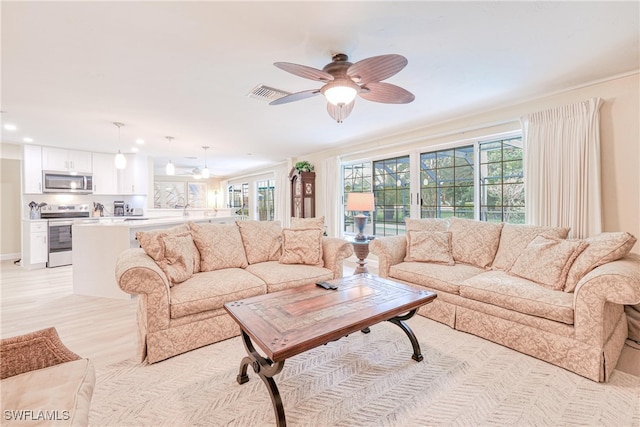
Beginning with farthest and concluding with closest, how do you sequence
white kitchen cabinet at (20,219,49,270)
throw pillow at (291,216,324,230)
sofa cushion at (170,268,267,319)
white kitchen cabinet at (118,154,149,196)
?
white kitchen cabinet at (118,154,149,196) → white kitchen cabinet at (20,219,49,270) → throw pillow at (291,216,324,230) → sofa cushion at (170,268,267,319)

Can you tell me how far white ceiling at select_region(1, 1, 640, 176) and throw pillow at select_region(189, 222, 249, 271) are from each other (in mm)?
1444

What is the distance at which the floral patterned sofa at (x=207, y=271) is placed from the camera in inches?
79.4

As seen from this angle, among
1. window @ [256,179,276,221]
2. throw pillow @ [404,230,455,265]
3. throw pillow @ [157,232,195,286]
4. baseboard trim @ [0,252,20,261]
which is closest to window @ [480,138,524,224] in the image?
throw pillow @ [404,230,455,265]

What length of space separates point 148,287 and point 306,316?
122 cm

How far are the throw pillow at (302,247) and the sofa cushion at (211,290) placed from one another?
583mm

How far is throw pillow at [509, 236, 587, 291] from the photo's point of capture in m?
2.20

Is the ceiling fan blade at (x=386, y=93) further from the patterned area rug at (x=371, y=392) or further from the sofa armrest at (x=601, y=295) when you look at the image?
the patterned area rug at (x=371, y=392)

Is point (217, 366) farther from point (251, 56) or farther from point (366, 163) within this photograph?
point (366, 163)

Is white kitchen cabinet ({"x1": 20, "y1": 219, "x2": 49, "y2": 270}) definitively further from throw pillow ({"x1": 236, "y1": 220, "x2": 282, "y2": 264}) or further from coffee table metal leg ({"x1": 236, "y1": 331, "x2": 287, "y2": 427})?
coffee table metal leg ({"x1": 236, "y1": 331, "x2": 287, "y2": 427})

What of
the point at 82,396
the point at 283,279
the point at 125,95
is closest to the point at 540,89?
the point at 283,279

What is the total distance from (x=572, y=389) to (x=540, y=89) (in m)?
2.73

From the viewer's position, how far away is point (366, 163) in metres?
5.28

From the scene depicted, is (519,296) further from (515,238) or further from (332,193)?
(332,193)

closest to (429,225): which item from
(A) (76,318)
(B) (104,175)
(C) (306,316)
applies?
(C) (306,316)
